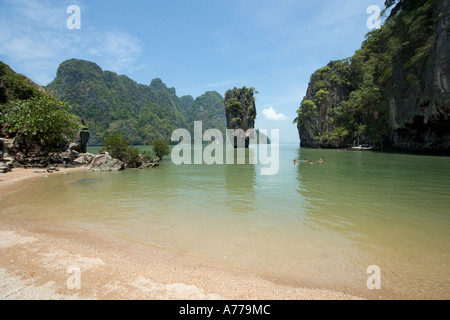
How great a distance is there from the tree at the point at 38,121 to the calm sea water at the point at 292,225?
38.8ft

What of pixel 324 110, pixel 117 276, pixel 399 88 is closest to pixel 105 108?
pixel 324 110

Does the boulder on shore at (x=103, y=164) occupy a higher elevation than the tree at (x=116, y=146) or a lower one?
lower

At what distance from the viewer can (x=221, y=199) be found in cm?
1066

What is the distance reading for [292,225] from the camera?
23.1ft

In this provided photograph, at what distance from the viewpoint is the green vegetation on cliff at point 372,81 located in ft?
102

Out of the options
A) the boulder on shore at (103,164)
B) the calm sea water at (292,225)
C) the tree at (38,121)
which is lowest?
the calm sea water at (292,225)

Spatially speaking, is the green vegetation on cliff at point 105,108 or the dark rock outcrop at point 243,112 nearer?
the dark rock outcrop at point 243,112

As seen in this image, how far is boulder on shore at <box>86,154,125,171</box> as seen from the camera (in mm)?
21869

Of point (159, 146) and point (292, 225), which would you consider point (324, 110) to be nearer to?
point (159, 146)

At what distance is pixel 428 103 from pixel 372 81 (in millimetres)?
22078

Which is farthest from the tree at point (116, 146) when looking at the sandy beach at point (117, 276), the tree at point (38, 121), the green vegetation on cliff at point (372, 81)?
the green vegetation on cliff at point (372, 81)

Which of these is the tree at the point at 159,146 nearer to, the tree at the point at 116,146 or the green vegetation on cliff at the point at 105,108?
the tree at the point at 116,146

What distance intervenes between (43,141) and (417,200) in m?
30.0
